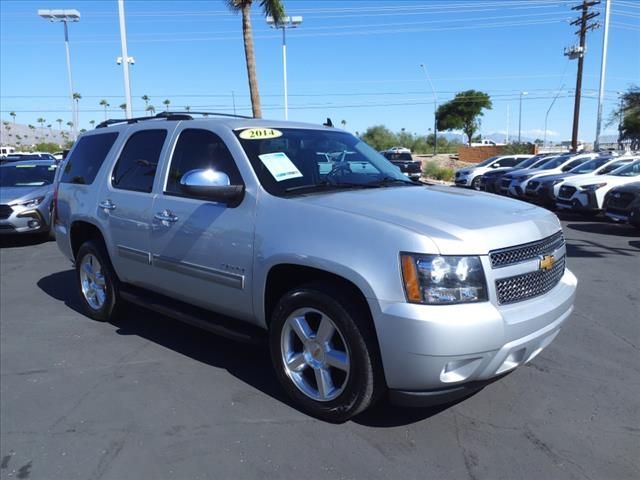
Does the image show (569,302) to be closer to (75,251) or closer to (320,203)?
(320,203)

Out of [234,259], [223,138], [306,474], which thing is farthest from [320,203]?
[306,474]

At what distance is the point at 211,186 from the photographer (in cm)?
354

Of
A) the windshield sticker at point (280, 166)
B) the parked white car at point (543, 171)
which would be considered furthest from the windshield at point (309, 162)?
the parked white car at point (543, 171)

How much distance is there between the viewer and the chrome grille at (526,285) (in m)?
2.96

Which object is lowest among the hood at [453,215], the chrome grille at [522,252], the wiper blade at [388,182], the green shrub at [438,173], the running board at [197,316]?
the green shrub at [438,173]

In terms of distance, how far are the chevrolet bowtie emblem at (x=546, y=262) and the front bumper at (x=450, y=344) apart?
0.27 m

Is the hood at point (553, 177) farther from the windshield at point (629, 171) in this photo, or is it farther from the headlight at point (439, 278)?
the headlight at point (439, 278)

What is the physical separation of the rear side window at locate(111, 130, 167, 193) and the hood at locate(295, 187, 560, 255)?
5.52 ft

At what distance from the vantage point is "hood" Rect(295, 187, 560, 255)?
2889mm

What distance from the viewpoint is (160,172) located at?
442cm

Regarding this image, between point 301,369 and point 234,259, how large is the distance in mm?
859

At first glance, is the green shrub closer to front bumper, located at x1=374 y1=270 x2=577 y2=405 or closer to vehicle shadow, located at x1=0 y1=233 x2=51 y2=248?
vehicle shadow, located at x1=0 y1=233 x2=51 y2=248

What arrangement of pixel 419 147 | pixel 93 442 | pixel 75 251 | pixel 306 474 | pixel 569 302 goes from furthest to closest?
pixel 419 147, pixel 75 251, pixel 569 302, pixel 93 442, pixel 306 474

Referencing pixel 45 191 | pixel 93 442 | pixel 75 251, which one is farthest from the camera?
pixel 45 191
